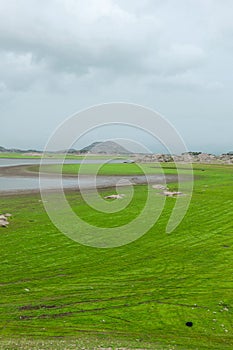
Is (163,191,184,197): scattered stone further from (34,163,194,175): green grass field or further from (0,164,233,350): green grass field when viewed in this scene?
(34,163,194,175): green grass field

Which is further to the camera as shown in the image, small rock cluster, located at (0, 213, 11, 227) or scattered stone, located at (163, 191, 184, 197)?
scattered stone, located at (163, 191, 184, 197)

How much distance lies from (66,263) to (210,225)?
15498 mm

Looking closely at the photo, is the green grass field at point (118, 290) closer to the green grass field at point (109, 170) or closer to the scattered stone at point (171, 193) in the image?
the scattered stone at point (171, 193)

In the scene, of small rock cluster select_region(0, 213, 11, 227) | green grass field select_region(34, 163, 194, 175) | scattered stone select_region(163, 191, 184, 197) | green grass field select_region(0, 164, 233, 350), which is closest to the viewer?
green grass field select_region(0, 164, 233, 350)

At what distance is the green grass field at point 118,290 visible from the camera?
13602mm

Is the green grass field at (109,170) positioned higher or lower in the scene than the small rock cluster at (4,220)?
higher

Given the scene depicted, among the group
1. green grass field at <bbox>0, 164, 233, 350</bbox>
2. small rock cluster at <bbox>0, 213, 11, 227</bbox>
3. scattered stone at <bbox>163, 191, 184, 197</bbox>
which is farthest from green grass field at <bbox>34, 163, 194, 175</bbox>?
green grass field at <bbox>0, 164, 233, 350</bbox>

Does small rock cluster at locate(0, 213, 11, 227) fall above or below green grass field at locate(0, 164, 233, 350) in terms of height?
above

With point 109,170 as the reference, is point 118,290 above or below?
below

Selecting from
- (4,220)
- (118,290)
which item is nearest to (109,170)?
(4,220)

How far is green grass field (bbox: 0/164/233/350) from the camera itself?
13602 mm

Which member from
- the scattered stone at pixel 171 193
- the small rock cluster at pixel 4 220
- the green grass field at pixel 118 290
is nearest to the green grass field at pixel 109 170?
the scattered stone at pixel 171 193

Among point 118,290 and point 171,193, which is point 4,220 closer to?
point 118,290

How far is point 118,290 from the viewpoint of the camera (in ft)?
57.9
